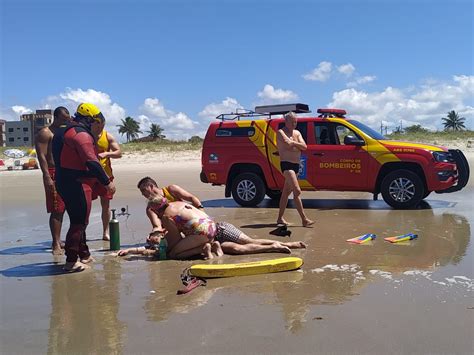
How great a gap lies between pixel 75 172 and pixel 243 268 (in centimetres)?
206

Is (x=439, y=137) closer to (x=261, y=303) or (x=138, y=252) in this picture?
(x=138, y=252)

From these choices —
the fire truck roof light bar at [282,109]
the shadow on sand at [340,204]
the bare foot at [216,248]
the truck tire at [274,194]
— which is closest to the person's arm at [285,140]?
the bare foot at [216,248]

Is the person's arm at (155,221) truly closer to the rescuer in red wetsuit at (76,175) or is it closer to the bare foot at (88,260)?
the bare foot at (88,260)

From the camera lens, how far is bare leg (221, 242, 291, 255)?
18.9 ft

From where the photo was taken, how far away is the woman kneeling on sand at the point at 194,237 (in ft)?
18.2

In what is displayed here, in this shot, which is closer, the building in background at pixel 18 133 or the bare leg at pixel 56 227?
the bare leg at pixel 56 227

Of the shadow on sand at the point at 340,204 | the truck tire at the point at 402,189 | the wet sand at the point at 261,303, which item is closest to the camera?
the wet sand at the point at 261,303

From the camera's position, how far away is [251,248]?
229 inches

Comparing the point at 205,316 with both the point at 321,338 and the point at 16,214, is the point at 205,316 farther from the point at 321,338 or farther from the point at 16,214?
the point at 16,214

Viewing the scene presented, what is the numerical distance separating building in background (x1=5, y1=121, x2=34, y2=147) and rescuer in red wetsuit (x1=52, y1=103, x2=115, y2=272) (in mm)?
108459

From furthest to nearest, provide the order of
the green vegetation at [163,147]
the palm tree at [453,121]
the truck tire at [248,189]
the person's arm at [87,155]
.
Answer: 1. the palm tree at [453,121]
2. the green vegetation at [163,147]
3. the truck tire at [248,189]
4. the person's arm at [87,155]

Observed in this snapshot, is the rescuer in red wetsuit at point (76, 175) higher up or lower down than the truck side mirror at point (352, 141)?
lower down

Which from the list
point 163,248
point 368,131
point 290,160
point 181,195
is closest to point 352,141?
point 368,131

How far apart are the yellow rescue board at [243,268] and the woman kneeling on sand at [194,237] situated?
2.49 ft
